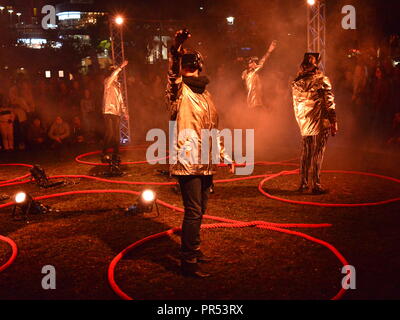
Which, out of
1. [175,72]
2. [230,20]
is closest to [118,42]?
[175,72]

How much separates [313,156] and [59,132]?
1013 cm

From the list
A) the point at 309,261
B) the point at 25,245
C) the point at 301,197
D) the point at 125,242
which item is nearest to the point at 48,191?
the point at 25,245

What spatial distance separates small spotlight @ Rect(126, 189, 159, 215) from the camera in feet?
22.1

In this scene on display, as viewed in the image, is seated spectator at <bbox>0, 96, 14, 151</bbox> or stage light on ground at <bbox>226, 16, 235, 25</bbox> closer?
seated spectator at <bbox>0, 96, 14, 151</bbox>

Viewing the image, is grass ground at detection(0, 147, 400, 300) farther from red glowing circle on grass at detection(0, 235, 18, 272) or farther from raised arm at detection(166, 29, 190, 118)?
raised arm at detection(166, 29, 190, 118)

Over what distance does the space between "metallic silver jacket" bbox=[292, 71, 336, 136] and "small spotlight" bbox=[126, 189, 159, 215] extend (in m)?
3.01

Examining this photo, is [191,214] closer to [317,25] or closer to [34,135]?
[317,25]

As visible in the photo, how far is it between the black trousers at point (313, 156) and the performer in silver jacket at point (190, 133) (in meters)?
3.52

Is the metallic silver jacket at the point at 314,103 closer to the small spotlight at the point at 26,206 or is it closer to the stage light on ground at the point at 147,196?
the stage light on ground at the point at 147,196

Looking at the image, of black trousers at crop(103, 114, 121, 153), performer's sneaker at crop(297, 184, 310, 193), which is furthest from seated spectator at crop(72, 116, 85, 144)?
performer's sneaker at crop(297, 184, 310, 193)

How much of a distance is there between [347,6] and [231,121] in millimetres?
7341

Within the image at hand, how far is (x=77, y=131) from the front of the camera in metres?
15.6

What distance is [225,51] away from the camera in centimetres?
2453
